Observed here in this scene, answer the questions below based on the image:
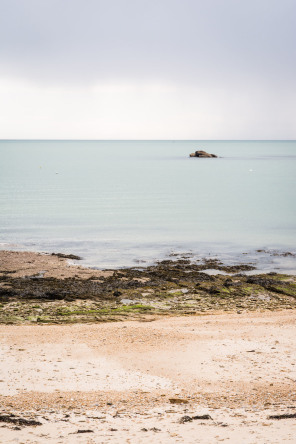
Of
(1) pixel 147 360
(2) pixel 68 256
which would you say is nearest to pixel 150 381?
(1) pixel 147 360

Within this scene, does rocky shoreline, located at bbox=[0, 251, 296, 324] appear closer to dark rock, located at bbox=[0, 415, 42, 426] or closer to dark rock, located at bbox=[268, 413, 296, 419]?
dark rock, located at bbox=[0, 415, 42, 426]

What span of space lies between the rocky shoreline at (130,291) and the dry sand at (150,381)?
1509 millimetres

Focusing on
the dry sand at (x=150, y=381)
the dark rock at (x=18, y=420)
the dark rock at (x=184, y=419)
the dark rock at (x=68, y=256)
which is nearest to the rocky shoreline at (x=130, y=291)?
the dark rock at (x=68, y=256)

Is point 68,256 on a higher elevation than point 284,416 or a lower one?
higher

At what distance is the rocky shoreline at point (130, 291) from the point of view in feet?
55.0

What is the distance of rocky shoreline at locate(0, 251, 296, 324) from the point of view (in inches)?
659

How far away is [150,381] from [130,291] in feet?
27.5

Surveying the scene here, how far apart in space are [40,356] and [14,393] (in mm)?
2104

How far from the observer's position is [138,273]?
22.1 m

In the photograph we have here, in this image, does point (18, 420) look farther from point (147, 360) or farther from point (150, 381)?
point (147, 360)

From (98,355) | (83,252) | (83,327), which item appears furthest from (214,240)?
(98,355)

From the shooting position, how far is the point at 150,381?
11.1 meters

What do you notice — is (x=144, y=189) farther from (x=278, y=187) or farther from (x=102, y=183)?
(x=278, y=187)

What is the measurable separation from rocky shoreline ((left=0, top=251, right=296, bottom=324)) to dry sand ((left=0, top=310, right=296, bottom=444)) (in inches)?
59.4
